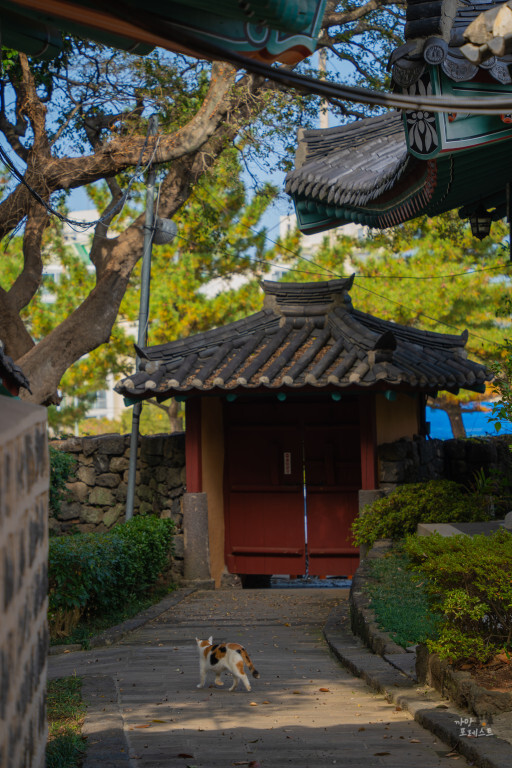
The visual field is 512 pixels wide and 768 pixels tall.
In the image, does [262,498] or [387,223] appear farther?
[262,498]

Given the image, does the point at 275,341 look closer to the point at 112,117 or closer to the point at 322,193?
the point at 322,193

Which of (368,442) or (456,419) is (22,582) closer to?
(368,442)

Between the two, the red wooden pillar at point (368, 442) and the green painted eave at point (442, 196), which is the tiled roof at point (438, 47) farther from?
the red wooden pillar at point (368, 442)

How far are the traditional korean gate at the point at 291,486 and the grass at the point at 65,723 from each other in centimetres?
647

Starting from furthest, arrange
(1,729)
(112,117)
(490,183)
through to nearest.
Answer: (112,117)
(490,183)
(1,729)

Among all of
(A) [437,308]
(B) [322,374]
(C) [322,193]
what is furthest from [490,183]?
(A) [437,308]

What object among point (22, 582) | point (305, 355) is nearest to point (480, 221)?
point (305, 355)

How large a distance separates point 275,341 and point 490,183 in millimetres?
4708

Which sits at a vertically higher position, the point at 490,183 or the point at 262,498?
the point at 490,183

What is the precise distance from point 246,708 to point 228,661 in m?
0.50

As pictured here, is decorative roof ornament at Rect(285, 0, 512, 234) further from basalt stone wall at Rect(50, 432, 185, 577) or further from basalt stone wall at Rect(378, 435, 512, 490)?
basalt stone wall at Rect(50, 432, 185, 577)

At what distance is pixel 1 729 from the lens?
93.7 inches

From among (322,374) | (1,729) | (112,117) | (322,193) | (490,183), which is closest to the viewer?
(1,729)

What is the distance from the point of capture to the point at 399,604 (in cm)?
771
